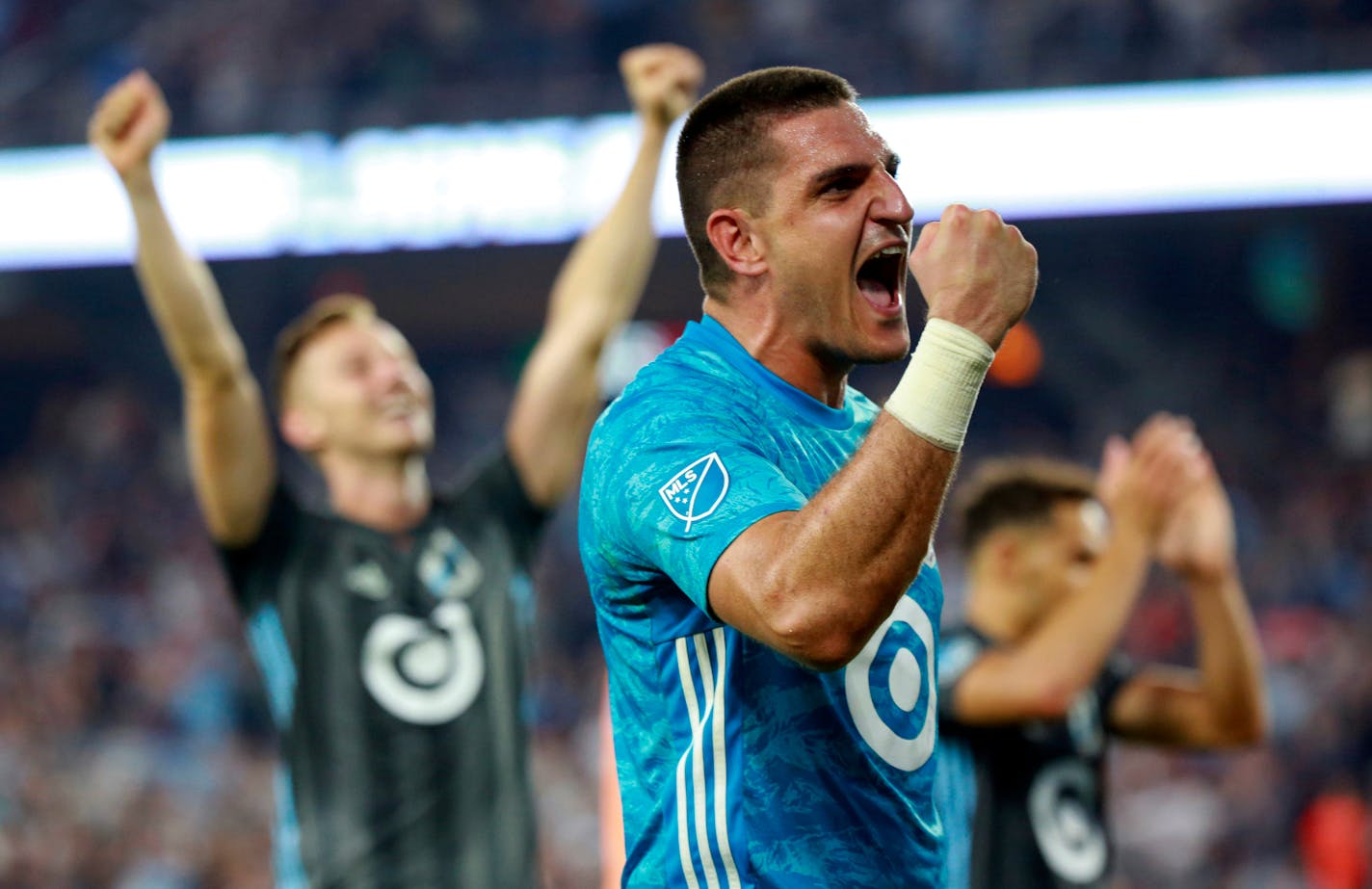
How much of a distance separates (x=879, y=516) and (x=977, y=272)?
381mm

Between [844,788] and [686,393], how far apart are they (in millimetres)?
584

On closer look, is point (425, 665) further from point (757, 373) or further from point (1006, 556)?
point (757, 373)

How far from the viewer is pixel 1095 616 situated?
12.8 feet

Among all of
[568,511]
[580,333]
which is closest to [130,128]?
[580,333]

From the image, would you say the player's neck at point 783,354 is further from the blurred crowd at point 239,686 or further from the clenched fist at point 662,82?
the blurred crowd at point 239,686

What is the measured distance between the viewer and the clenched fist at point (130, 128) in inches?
148

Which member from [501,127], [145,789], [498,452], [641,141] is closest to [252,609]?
[498,452]

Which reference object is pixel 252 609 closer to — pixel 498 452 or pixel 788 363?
pixel 498 452

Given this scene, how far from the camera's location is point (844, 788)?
7.26 feet

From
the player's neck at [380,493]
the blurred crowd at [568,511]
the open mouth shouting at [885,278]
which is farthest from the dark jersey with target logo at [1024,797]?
the blurred crowd at [568,511]

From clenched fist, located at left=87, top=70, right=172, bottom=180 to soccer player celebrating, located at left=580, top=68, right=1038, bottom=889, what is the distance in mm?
1772

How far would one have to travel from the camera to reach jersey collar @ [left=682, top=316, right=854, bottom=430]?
7.98ft

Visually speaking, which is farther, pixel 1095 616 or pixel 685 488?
pixel 1095 616

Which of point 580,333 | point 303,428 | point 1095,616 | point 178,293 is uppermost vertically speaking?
point 580,333
